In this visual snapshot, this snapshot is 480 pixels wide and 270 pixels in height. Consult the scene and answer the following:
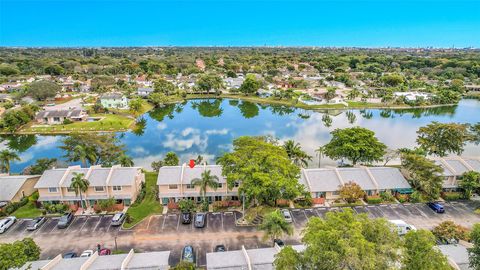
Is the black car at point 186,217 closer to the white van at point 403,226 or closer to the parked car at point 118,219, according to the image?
the parked car at point 118,219

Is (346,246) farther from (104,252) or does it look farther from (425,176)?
(425,176)

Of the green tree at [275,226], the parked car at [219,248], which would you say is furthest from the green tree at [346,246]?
the parked car at [219,248]

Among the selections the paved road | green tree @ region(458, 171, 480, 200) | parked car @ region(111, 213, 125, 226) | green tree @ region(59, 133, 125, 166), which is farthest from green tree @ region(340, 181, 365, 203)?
green tree @ region(59, 133, 125, 166)

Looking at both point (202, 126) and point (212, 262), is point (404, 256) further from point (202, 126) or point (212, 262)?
point (202, 126)

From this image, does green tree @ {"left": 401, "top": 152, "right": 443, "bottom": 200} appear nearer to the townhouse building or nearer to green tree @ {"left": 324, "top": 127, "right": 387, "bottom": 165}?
green tree @ {"left": 324, "top": 127, "right": 387, "bottom": 165}

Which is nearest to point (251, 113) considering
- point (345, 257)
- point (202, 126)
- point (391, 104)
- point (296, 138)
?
point (202, 126)
